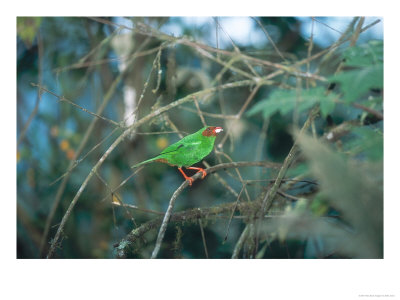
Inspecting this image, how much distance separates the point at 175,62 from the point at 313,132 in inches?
39.9

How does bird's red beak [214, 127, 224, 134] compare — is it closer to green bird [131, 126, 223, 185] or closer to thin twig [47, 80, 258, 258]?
green bird [131, 126, 223, 185]

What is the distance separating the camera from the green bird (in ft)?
7.56

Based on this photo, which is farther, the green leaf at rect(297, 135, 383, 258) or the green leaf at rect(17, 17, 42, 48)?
the green leaf at rect(17, 17, 42, 48)

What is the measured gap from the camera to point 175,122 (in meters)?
2.36

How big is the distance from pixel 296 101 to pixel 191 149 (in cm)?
72

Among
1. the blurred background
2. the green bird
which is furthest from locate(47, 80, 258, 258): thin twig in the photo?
the green bird

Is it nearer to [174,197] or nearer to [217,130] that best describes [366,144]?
[217,130]

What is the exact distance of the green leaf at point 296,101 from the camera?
2104mm

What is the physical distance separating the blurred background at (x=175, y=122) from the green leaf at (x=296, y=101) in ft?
0.06

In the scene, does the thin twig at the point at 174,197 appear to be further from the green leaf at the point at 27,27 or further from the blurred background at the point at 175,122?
the green leaf at the point at 27,27

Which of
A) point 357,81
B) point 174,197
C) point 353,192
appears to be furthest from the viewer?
point 174,197

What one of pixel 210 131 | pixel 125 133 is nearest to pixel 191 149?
pixel 210 131

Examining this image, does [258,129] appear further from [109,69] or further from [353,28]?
[109,69]
